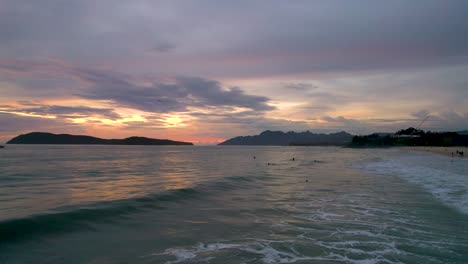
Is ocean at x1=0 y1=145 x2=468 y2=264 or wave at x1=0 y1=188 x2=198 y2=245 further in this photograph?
wave at x1=0 y1=188 x2=198 y2=245

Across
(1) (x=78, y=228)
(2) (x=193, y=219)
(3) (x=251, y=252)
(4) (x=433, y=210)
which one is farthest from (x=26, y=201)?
(4) (x=433, y=210)

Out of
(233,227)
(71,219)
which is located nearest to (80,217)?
(71,219)

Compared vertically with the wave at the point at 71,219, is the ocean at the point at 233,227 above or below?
below

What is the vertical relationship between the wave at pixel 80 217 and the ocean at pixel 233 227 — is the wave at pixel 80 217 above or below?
→ above

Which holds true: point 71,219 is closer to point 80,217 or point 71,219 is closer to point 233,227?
point 80,217

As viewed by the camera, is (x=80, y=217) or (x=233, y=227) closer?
(x=233, y=227)

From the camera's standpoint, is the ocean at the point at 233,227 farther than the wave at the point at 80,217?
No

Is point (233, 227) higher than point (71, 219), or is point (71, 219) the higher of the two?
point (71, 219)

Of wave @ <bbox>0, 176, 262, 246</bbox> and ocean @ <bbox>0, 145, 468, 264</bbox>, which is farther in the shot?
wave @ <bbox>0, 176, 262, 246</bbox>

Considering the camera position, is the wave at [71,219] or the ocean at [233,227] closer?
the ocean at [233,227]

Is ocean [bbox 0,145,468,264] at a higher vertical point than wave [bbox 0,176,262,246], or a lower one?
lower

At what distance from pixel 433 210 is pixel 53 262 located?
15.4 meters

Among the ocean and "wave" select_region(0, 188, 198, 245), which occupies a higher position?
"wave" select_region(0, 188, 198, 245)

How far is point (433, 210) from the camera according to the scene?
14.7 metres
